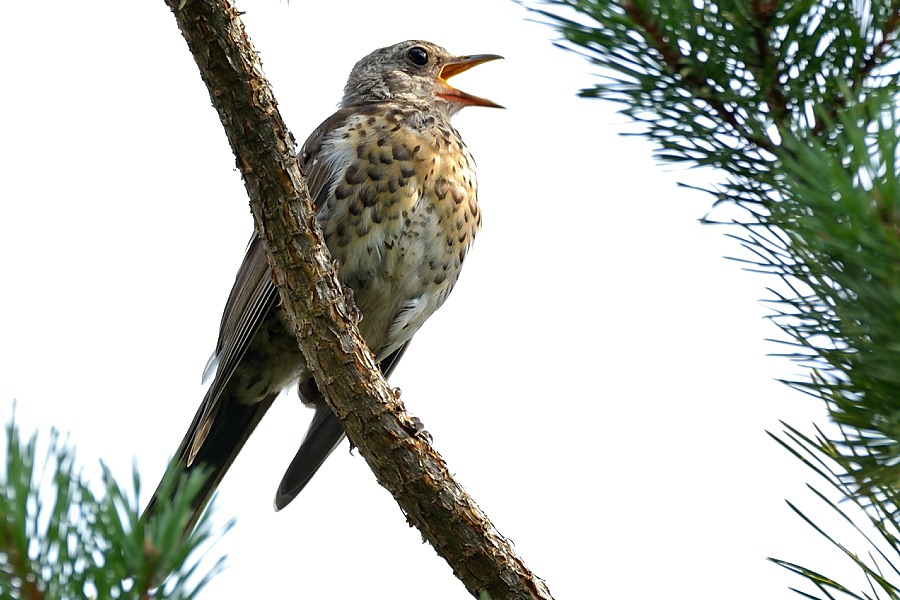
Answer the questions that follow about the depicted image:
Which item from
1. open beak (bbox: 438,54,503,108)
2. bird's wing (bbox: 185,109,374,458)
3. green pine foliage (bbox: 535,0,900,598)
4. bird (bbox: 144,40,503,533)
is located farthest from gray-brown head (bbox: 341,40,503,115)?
green pine foliage (bbox: 535,0,900,598)

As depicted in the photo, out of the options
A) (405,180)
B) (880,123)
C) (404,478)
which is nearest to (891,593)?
(880,123)

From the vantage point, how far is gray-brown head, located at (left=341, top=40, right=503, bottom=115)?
4.88 meters

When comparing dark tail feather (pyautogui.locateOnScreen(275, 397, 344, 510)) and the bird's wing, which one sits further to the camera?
dark tail feather (pyautogui.locateOnScreen(275, 397, 344, 510))

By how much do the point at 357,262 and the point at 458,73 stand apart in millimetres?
1681

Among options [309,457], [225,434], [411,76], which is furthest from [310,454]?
[411,76]

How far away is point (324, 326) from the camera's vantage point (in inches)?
115

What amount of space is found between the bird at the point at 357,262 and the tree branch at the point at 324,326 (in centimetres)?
100

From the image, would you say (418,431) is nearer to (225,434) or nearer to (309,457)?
(309,457)

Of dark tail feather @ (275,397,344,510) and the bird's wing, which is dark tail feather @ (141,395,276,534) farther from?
dark tail feather @ (275,397,344,510)

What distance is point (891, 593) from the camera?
1463mm

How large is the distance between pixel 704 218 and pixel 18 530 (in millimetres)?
1001

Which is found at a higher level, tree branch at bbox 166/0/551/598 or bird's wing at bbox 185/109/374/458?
bird's wing at bbox 185/109/374/458

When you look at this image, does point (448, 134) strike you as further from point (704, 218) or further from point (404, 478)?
point (704, 218)

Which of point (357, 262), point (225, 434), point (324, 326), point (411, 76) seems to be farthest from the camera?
point (411, 76)
